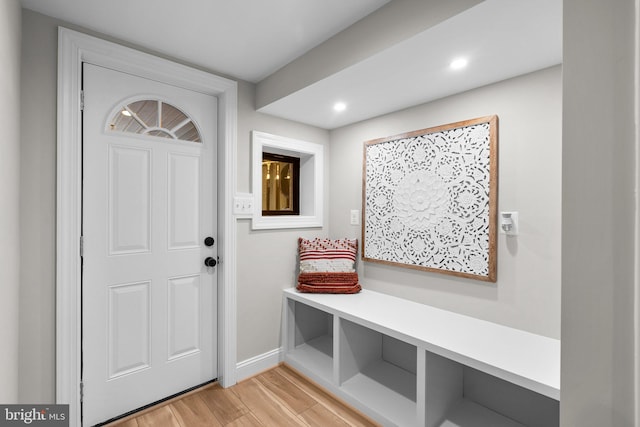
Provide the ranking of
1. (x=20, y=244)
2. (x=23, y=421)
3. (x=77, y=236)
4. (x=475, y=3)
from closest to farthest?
(x=475, y=3) → (x=23, y=421) → (x=20, y=244) → (x=77, y=236)

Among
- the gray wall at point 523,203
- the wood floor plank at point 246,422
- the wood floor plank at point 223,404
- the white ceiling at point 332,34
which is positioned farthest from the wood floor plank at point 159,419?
the white ceiling at point 332,34

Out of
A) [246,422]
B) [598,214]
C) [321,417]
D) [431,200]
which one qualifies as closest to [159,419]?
[246,422]

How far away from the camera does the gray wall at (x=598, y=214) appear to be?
0.54 metres

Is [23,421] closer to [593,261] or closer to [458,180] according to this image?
[593,261]

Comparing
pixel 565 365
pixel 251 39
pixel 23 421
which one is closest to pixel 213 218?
pixel 251 39

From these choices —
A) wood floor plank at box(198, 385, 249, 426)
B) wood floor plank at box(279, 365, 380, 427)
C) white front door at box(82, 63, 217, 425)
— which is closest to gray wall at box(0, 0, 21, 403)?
white front door at box(82, 63, 217, 425)

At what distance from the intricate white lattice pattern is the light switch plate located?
0.92 metres

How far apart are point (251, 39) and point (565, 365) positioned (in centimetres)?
193

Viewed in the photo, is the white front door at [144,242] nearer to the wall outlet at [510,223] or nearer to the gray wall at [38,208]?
the gray wall at [38,208]

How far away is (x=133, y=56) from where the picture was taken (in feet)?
5.86

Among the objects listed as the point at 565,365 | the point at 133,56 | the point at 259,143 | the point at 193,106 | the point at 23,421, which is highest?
the point at 133,56

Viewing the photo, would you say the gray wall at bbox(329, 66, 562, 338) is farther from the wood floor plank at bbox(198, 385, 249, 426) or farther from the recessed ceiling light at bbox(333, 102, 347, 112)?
the wood floor plank at bbox(198, 385, 249, 426)

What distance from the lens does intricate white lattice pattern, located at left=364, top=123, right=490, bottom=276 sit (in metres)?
1.86

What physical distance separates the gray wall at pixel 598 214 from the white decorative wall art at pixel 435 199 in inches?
48.2
